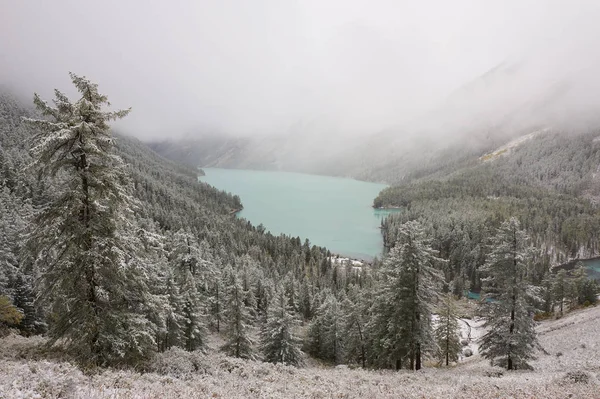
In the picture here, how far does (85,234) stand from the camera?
12.4 m

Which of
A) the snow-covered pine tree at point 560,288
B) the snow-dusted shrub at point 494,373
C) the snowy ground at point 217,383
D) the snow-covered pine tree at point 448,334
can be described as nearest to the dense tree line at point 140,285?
the snow-covered pine tree at point 448,334

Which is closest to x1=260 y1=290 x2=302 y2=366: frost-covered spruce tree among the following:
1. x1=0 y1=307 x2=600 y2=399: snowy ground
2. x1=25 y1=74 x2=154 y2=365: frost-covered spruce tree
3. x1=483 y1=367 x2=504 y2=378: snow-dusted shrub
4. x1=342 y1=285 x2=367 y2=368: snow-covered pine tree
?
x1=342 y1=285 x2=367 y2=368: snow-covered pine tree

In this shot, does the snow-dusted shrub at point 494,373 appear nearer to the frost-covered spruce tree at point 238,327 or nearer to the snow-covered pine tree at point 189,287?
the frost-covered spruce tree at point 238,327

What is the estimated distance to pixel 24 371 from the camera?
977cm

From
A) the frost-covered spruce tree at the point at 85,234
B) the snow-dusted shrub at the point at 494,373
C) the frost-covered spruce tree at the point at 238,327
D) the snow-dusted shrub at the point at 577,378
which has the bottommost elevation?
the frost-covered spruce tree at the point at 238,327

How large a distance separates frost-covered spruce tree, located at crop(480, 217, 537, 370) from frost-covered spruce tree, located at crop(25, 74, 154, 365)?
75.1 feet

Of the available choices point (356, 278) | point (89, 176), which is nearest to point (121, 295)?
point (89, 176)

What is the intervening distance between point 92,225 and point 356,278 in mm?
88762

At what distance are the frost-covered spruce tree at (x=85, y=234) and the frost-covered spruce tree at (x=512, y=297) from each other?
2288 centimetres

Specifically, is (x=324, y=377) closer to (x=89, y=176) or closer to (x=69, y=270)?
(x=69, y=270)

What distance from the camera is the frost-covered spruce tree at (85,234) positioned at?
1198 cm

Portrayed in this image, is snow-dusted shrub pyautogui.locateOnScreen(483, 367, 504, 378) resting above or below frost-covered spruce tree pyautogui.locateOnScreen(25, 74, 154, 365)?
below

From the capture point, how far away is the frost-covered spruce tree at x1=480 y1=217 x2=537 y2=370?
2311cm

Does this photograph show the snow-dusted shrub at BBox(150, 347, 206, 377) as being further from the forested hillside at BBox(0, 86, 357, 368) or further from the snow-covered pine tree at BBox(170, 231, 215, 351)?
the snow-covered pine tree at BBox(170, 231, 215, 351)
